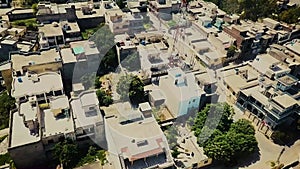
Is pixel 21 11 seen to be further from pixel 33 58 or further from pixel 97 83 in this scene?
pixel 97 83

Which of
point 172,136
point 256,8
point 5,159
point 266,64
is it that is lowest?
point 5,159

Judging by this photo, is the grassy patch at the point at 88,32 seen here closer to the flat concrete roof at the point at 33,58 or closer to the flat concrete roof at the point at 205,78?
the flat concrete roof at the point at 33,58

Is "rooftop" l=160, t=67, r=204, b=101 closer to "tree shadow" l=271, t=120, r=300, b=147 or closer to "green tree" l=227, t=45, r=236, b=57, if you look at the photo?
"tree shadow" l=271, t=120, r=300, b=147

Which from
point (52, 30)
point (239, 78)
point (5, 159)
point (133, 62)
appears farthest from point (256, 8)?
point (5, 159)

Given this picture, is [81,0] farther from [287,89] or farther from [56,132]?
[287,89]

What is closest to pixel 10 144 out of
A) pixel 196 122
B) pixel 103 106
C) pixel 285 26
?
pixel 103 106

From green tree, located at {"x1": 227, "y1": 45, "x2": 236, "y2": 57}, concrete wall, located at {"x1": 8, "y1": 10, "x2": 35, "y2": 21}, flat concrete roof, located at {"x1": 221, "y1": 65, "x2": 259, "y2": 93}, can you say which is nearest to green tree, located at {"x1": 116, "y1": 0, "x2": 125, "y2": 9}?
concrete wall, located at {"x1": 8, "y1": 10, "x2": 35, "y2": 21}

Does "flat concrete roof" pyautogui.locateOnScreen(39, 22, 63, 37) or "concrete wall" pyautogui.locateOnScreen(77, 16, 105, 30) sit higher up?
"flat concrete roof" pyautogui.locateOnScreen(39, 22, 63, 37)

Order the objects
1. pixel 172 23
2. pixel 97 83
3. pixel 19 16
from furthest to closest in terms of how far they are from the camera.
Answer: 1. pixel 172 23
2. pixel 19 16
3. pixel 97 83

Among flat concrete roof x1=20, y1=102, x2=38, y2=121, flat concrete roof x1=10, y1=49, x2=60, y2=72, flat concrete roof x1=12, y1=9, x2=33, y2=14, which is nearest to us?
flat concrete roof x1=20, y1=102, x2=38, y2=121
